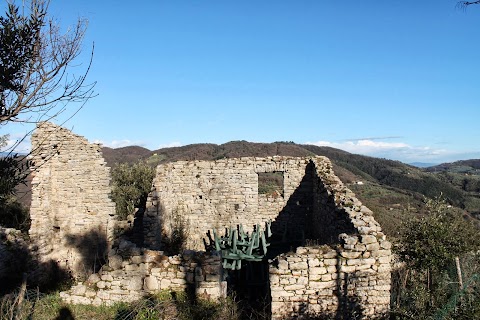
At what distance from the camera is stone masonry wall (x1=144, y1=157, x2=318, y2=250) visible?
46.4 feet

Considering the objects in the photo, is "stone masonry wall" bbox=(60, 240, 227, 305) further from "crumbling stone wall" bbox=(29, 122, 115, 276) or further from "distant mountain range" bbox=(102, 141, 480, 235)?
"distant mountain range" bbox=(102, 141, 480, 235)

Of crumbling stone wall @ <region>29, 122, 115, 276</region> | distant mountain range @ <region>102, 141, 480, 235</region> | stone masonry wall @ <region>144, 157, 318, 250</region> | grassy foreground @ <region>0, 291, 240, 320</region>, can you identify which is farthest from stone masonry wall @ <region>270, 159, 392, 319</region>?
distant mountain range @ <region>102, 141, 480, 235</region>

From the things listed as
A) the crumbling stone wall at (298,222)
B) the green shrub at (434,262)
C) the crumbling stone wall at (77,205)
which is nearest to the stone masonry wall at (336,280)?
the crumbling stone wall at (298,222)

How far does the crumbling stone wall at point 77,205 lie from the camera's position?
12.9 m

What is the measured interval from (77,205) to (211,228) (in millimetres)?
5044

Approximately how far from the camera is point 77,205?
1307 centimetres

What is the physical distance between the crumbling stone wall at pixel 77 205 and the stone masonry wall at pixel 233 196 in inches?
108

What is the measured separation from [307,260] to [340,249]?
685 millimetres

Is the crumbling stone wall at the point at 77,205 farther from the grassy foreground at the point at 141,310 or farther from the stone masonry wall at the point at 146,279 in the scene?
the stone masonry wall at the point at 146,279

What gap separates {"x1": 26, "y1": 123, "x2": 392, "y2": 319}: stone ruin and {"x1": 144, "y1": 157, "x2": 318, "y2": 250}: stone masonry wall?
0.04m

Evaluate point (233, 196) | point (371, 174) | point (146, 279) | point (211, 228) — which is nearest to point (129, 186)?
point (211, 228)

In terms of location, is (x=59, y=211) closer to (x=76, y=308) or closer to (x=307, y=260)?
(x=76, y=308)

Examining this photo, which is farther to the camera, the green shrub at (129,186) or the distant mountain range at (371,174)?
the distant mountain range at (371,174)

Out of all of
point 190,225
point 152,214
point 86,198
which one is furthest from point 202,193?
point 86,198
